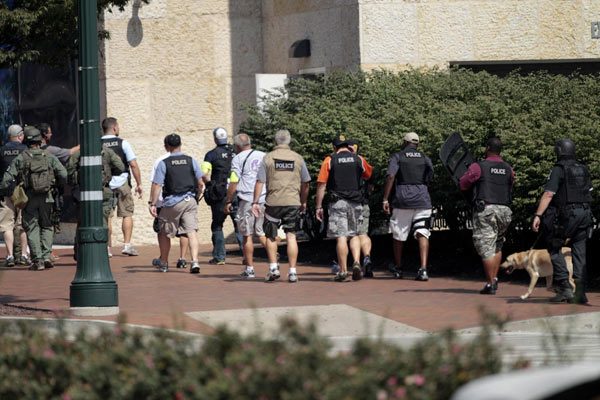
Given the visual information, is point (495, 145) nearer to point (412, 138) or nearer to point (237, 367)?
point (412, 138)

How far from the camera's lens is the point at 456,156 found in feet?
42.7

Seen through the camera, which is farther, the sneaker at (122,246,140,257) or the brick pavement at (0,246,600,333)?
the sneaker at (122,246,140,257)

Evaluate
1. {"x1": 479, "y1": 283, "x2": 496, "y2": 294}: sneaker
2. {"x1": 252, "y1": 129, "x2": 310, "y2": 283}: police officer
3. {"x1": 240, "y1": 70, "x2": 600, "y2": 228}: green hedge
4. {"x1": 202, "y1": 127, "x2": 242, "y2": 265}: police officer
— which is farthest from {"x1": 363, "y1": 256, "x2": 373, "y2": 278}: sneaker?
{"x1": 202, "y1": 127, "x2": 242, "y2": 265}: police officer

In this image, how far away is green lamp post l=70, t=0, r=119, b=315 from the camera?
10.4 meters

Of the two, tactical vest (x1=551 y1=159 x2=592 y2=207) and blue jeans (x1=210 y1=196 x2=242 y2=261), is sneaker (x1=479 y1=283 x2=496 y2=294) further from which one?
blue jeans (x1=210 y1=196 x2=242 y2=261)

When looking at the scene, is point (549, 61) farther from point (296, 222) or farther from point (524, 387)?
point (524, 387)

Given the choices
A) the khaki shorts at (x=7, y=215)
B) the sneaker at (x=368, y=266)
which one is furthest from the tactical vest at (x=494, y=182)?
the khaki shorts at (x=7, y=215)

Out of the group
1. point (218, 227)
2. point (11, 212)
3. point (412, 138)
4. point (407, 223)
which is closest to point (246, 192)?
point (218, 227)

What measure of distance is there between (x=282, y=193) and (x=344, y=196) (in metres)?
0.88

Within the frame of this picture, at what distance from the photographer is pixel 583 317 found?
9.70 m

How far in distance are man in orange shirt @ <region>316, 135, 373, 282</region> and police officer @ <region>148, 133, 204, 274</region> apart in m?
2.04

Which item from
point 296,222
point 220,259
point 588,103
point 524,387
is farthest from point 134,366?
point 220,259

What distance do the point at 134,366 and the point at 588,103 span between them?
9.81m

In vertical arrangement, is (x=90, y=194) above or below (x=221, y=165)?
below
